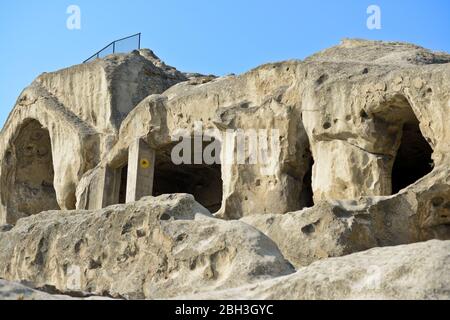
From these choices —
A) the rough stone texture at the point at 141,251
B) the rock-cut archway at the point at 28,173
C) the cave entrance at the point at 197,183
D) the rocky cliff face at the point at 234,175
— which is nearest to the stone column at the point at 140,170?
the rocky cliff face at the point at 234,175

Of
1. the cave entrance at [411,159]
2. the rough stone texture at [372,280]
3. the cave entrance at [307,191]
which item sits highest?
the cave entrance at [411,159]

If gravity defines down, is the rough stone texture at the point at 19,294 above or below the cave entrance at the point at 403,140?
below

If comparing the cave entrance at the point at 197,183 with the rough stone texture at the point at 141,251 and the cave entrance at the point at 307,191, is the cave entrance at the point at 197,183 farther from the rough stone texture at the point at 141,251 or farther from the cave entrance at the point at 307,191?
the rough stone texture at the point at 141,251

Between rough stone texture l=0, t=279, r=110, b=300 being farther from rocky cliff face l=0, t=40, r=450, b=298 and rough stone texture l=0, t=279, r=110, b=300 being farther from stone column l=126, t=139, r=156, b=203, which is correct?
stone column l=126, t=139, r=156, b=203

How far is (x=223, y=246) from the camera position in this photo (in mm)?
6227

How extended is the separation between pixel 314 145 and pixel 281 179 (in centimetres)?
88

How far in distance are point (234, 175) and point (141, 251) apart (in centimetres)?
555

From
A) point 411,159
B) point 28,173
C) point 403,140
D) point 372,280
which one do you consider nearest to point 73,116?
point 28,173

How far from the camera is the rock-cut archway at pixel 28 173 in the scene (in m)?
19.3

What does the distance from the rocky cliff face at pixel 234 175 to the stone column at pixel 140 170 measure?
2 cm

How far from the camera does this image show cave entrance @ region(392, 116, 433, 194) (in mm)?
12938

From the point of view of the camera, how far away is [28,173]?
1969 cm

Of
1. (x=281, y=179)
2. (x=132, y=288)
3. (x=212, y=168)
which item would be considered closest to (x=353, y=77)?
(x=281, y=179)

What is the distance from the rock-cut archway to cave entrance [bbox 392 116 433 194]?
28.0ft
